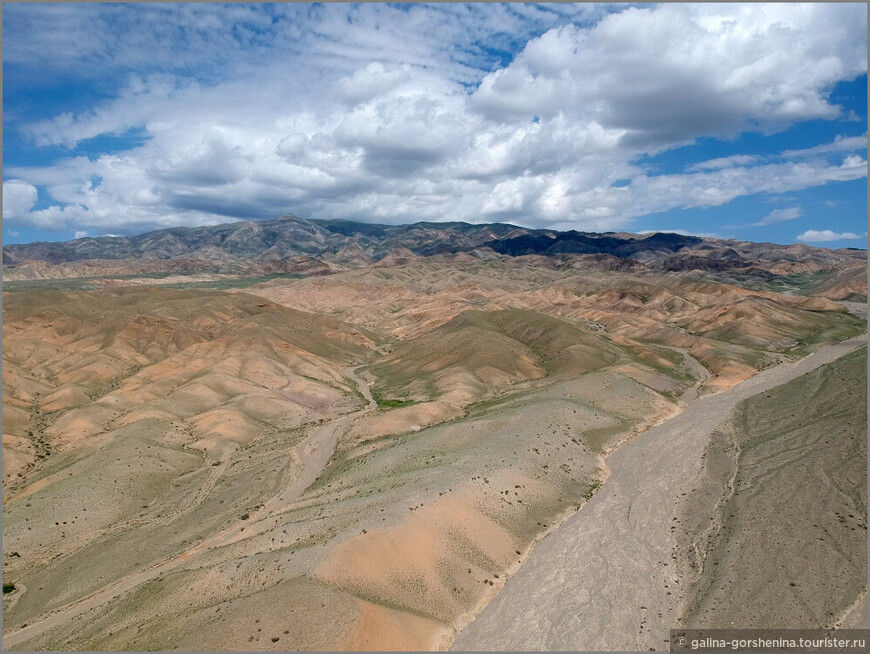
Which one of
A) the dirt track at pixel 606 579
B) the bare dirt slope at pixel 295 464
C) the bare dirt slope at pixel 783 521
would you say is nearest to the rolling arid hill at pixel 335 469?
the bare dirt slope at pixel 295 464

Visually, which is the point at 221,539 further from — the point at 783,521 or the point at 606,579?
the point at 783,521

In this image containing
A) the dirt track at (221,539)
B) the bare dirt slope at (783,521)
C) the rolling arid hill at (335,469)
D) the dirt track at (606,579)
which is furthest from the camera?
the dirt track at (221,539)

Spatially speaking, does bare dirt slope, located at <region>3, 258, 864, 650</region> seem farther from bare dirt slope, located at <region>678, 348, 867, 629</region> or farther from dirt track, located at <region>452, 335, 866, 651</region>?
bare dirt slope, located at <region>678, 348, 867, 629</region>

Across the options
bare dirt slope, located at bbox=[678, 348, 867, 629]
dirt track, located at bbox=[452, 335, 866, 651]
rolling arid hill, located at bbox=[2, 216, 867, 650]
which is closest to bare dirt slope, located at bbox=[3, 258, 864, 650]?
rolling arid hill, located at bbox=[2, 216, 867, 650]

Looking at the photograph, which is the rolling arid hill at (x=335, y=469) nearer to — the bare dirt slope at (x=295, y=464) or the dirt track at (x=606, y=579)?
the bare dirt slope at (x=295, y=464)

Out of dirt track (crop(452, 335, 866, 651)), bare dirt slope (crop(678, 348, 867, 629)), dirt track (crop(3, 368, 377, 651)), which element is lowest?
dirt track (crop(3, 368, 377, 651))
